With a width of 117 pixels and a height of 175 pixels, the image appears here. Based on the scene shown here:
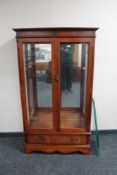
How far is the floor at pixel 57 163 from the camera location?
2080 mm

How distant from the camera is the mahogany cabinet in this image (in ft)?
6.55

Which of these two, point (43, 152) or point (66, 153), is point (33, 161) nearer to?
point (43, 152)

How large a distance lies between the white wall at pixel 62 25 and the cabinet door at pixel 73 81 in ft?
1.51

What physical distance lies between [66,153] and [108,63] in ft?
4.48

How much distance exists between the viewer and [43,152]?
7.91 feet

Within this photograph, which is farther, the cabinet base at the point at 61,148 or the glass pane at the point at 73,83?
the cabinet base at the point at 61,148

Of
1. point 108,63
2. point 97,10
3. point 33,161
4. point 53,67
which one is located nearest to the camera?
point 53,67

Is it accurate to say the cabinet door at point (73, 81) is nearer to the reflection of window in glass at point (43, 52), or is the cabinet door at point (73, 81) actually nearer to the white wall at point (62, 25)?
the reflection of window in glass at point (43, 52)

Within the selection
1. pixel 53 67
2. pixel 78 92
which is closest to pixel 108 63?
pixel 78 92

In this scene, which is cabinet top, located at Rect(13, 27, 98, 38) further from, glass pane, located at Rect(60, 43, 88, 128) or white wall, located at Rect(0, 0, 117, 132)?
white wall, located at Rect(0, 0, 117, 132)

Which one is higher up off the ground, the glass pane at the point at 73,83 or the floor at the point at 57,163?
the glass pane at the point at 73,83

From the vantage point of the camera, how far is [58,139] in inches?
92.0

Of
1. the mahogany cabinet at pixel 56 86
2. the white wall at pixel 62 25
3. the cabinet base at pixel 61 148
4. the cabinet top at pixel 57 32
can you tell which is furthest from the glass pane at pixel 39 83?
the white wall at pixel 62 25

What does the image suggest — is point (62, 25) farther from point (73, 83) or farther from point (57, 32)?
point (73, 83)
